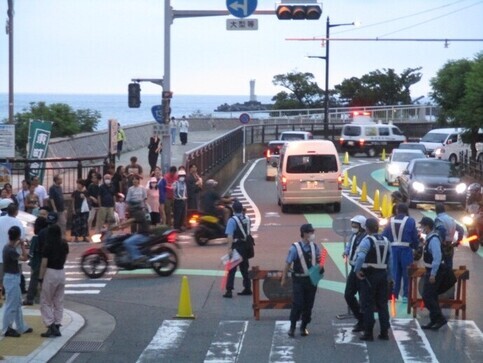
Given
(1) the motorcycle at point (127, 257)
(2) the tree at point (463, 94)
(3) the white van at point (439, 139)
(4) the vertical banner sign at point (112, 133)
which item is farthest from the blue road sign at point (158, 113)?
(3) the white van at point (439, 139)

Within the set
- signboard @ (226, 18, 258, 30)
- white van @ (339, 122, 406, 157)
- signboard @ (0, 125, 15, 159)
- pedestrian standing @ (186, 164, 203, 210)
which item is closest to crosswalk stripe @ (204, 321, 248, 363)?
signboard @ (0, 125, 15, 159)

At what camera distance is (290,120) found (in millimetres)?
73312

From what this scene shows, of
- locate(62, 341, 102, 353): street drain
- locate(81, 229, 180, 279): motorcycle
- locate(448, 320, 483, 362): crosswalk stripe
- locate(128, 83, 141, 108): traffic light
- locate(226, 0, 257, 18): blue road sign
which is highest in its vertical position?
Result: locate(226, 0, 257, 18): blue road sign

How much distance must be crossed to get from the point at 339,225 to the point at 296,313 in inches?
92.3

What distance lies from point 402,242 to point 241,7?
1192 centimetres

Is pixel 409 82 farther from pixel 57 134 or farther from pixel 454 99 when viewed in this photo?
pixel 57 134

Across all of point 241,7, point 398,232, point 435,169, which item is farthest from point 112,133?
point 398,232

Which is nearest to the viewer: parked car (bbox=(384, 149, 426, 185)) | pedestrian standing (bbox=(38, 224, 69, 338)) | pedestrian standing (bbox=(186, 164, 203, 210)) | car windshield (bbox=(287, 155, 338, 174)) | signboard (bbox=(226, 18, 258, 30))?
pedestrian standing (bbox=(38, 224, 69, 338))

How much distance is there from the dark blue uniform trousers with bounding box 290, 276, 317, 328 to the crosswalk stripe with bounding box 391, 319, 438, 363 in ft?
4.24

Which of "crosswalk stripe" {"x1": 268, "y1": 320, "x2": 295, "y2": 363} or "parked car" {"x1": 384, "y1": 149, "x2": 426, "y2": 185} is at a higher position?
"parked car" {"x1": 384, "y1": 149, "x2": 426, "y2": 185}

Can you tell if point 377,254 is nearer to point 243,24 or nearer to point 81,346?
point 81,346

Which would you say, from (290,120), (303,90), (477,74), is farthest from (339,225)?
(303,90)

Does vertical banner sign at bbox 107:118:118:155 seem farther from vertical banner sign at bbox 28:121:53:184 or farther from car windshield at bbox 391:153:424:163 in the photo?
car windshield at bbox 391:153:424:163

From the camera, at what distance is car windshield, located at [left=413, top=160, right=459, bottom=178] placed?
1288 inches
